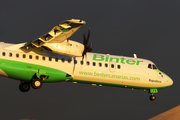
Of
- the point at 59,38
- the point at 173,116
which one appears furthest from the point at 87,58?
the point at 173,116

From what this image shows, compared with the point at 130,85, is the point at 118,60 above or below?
above

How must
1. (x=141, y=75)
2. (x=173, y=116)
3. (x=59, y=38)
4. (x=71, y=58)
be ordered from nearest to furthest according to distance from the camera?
(x=59, y=38)
(x=71, y=58)
(x=141, y=75)
(x=173, y=116)

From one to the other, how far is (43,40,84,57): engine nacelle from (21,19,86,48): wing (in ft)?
1.29

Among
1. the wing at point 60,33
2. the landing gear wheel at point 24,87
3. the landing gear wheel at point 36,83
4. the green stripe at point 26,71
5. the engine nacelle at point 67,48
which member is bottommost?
the landing gear wheel at point 24,87

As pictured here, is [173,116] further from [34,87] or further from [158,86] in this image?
[34,87]

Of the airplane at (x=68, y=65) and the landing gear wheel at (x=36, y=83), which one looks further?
the landing gear wheel at (x=36, y=83)

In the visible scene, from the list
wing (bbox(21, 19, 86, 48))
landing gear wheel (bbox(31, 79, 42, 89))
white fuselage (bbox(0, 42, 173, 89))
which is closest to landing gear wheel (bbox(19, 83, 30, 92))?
landing gear wheel (bbox(31, 79, 42, 89))

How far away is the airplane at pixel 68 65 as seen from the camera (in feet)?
101

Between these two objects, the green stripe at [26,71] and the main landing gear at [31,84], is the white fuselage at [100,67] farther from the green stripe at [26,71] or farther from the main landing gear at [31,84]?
the main landing gear at [31,84]

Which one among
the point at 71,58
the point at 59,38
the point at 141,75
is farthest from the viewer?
the point at 141,75

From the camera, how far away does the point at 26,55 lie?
3192 centimetres

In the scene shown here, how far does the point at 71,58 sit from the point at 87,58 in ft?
5.50

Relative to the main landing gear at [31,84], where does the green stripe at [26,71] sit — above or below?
above

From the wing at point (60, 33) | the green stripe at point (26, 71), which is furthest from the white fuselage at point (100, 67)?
the wing at point (60, 33)
